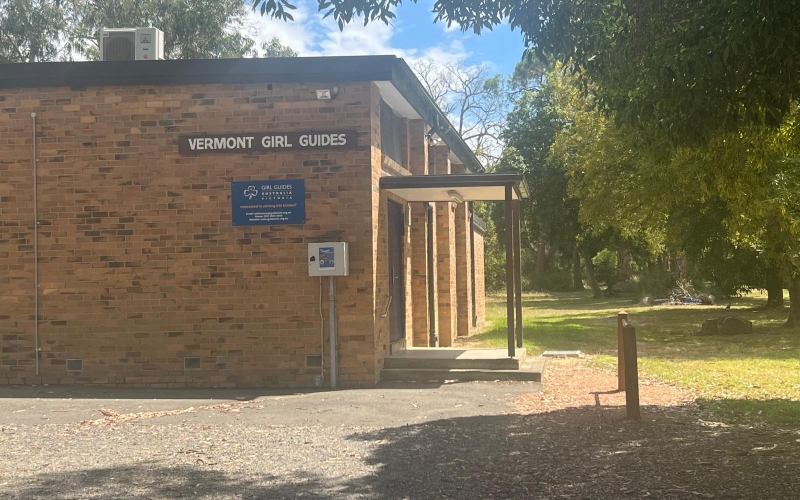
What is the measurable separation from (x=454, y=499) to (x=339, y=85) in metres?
6.93

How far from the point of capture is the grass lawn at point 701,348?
399 inches

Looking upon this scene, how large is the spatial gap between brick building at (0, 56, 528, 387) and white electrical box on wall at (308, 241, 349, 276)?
0.88ft

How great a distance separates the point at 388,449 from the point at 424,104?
840 centimetres

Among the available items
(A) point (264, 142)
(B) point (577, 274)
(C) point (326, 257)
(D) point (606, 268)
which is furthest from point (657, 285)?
(A) point (264, 142)

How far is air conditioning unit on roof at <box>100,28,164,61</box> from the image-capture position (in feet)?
41.1

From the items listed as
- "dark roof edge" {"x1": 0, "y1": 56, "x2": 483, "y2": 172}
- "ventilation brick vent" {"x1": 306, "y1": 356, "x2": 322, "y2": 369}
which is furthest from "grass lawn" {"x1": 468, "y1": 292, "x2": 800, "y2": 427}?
"dark roof edge" {"x1": 0, "y1": 56, "x2": 483, "y2": 172}

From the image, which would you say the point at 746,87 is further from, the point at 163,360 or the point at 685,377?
the point at 163,360

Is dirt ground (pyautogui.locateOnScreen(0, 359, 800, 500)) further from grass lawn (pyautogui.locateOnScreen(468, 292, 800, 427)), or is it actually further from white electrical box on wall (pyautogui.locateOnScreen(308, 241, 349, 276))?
white electrical box on wall (pyautogui.locateOnScreen(308, 241, 349, 276))

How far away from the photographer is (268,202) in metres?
11.4

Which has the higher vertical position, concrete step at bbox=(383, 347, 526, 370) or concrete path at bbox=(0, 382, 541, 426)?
concrete step at bbox=(383, 347, 526, 370)

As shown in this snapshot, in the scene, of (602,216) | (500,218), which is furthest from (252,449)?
(500,218)

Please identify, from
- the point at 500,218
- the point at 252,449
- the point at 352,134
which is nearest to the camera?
the point at 252,449

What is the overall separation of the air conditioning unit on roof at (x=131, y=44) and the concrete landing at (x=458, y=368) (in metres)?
5.60

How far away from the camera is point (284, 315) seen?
37.2 feet
